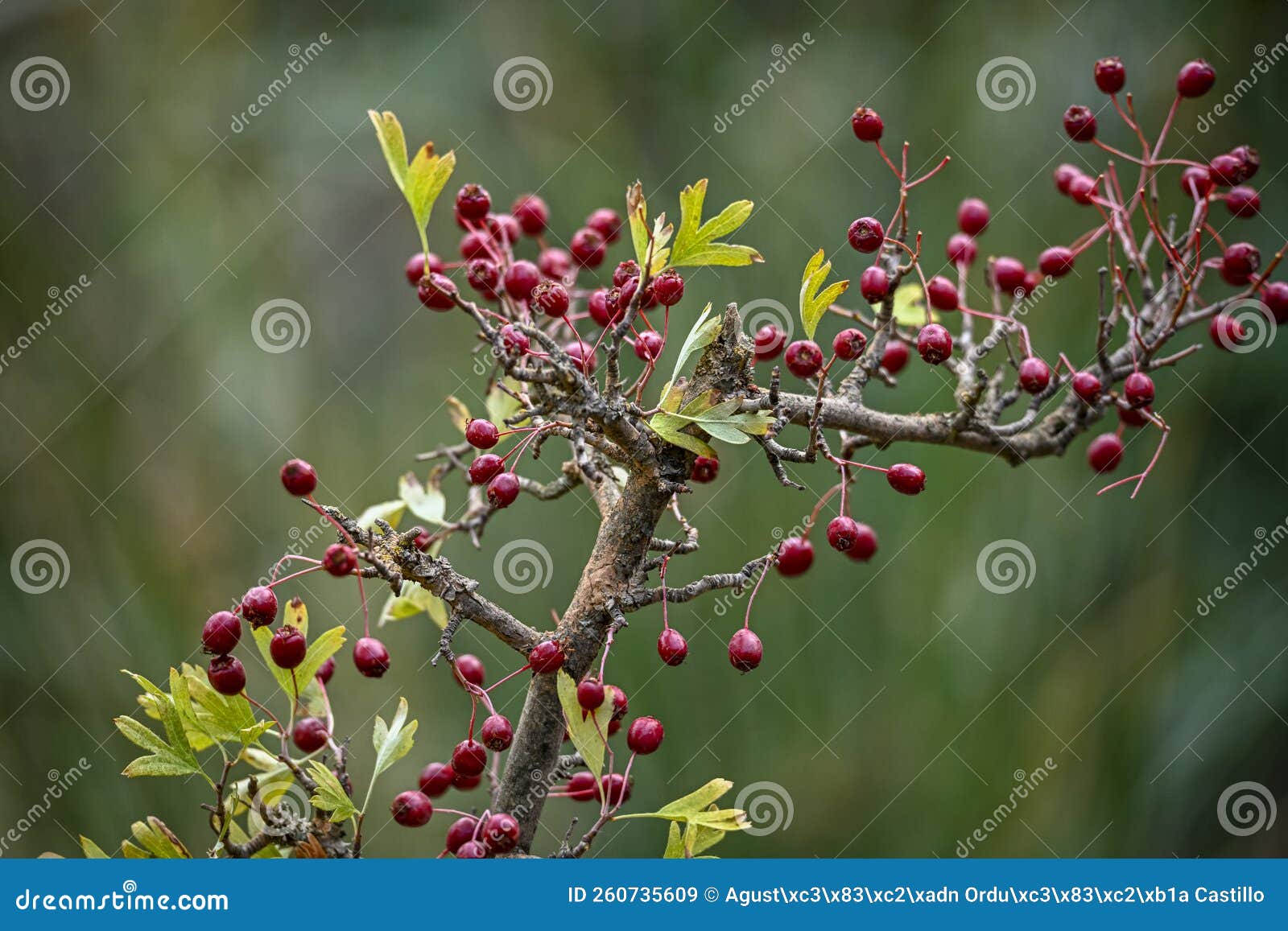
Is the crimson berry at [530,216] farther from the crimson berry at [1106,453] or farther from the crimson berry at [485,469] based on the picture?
the crimson berry at [1106,453]

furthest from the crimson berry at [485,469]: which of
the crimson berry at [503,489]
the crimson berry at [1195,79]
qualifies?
the crimson berry at [1195,79]

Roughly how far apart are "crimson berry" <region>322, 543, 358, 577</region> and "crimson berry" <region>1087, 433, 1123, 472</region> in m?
0.62

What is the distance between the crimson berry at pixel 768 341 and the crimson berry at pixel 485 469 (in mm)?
188

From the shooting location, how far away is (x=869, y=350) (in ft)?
2.51

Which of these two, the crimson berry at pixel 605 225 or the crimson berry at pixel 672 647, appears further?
the crimson berry at pixel 605 225

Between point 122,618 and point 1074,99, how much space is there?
167 centimetres

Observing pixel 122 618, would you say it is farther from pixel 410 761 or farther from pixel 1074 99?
pixel 1074 99

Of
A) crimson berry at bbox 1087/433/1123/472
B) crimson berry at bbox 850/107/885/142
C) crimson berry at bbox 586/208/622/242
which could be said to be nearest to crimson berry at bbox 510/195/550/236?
crimson berry at bbox 586/208/622/242

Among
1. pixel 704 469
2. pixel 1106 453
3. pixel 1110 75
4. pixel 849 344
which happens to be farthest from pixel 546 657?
pixel 1110 75

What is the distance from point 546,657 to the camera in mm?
651

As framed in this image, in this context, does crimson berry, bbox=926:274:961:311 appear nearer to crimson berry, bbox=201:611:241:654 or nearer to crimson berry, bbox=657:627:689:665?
crimson berry, bbox=657:627:689:665

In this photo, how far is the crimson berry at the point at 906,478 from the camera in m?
0.71

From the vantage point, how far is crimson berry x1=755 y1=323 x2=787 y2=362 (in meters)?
0.72

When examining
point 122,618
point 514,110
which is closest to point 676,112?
point 514,110
